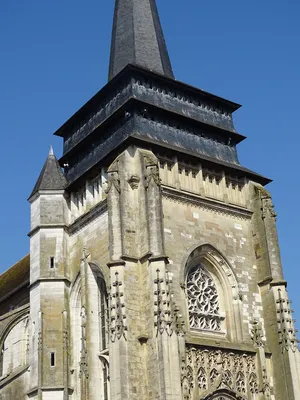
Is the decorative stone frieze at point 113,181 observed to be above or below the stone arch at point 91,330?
above

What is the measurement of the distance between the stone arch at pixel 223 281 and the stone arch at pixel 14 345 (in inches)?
318

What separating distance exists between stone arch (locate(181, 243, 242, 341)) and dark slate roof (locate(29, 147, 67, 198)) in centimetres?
598

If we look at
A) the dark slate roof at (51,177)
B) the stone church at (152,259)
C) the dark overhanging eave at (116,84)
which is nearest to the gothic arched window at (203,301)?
the stone church at (152,259)

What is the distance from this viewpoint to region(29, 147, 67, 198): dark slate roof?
26.6m

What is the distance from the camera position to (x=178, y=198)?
79.2ft

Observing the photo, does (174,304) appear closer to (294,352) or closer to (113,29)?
(294,352)

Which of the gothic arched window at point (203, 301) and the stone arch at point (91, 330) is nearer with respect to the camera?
the stone arch at point (91, 330)

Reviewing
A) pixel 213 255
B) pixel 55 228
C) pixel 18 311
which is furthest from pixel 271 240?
pixel 18 311

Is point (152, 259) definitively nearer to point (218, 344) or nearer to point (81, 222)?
point (218, 344)

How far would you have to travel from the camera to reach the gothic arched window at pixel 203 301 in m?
23.3

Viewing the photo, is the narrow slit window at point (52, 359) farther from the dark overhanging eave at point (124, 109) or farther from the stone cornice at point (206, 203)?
the dark overhanging eave at point (124, 109)

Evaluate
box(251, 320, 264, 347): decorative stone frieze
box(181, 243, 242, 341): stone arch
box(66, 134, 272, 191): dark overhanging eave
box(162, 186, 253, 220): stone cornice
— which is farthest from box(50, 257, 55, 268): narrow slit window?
box(251, 320, 264, 347): decorative stone frieze

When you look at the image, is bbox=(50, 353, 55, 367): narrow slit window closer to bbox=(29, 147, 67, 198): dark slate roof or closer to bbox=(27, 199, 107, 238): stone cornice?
bbox=(27, 199, 107, 238): stone cornice

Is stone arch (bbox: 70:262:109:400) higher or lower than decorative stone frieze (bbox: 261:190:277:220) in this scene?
lower
